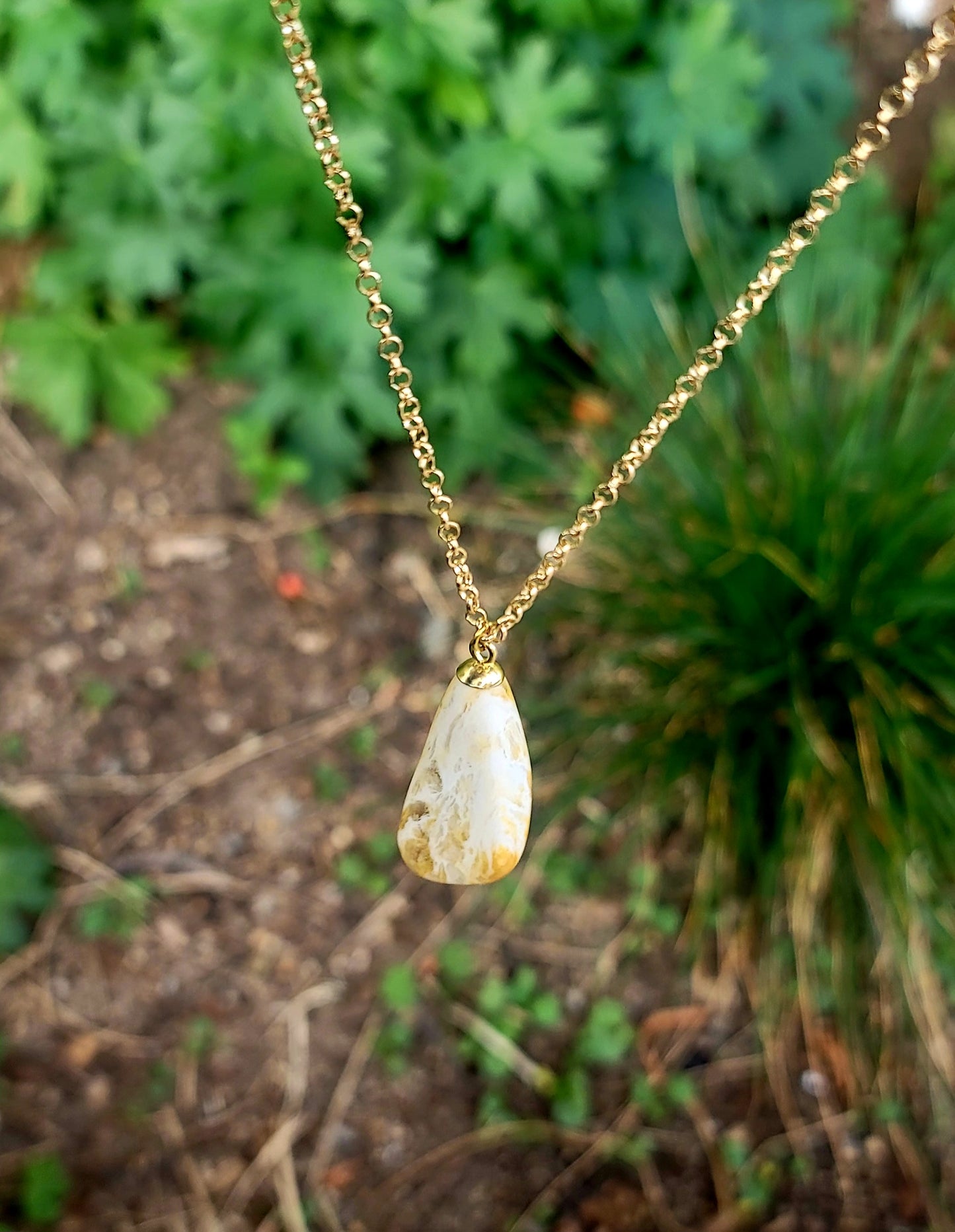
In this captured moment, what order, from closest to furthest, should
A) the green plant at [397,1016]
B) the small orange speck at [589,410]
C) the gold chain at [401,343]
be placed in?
the gold chain at [401,343]
the green plant at [397,1016]
the small orange speck at [589,410]

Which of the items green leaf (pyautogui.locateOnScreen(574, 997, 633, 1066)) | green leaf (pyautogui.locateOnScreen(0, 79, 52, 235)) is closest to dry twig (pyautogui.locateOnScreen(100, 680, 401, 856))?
green leaf (pyautogui.locateOnScreen(574, 997, 633, 1066))

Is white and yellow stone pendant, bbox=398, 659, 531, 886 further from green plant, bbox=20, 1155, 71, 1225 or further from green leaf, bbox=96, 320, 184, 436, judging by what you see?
green leaf, bbox=96, 320, 184, 436

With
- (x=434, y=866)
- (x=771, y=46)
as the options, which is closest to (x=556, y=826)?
(x=434, y=866)

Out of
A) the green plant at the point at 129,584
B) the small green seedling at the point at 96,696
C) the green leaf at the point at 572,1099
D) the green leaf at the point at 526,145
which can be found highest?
the green leaf at the point at 526,145

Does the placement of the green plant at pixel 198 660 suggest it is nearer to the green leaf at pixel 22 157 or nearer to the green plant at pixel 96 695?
the green plant at pixel 96 695

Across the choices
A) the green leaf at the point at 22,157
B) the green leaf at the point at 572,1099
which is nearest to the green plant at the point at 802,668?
the green leaf at the point at 572,1099

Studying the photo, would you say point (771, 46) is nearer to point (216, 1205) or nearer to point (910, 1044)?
point (910, 1044)
